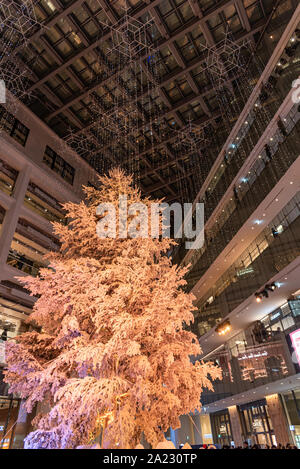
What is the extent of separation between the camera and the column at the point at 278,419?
1608 cm

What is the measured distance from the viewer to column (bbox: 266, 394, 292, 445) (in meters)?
16.1

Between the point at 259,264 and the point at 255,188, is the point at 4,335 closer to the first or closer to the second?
the point at 259,264

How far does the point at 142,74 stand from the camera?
67.3 feet

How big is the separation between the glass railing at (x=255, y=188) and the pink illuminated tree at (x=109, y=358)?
9197 mm

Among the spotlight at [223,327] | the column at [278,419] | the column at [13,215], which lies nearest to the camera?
the column at [278,419]

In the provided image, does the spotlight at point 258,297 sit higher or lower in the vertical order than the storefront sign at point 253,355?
higher

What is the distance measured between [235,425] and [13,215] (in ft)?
74.2

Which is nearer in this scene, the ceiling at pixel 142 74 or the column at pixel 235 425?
the ceiling at pixel 142 74

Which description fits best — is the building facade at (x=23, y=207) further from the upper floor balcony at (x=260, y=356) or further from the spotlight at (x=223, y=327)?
the upper floor balcony at (x=260, y=356)

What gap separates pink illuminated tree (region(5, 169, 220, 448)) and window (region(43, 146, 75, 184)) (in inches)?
794

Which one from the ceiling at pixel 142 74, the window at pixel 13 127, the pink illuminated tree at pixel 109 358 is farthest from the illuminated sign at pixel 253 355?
the window at pixel 13 127

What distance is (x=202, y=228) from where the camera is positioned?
2562 cm

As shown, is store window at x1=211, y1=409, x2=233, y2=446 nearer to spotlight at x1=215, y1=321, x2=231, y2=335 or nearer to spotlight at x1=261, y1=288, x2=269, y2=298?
spotlight at x1=215, y1=321, x2=231, y2=335
